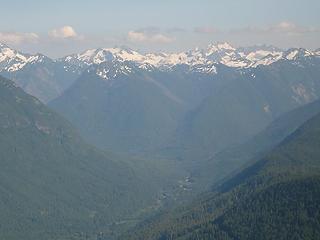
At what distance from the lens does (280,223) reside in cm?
19275

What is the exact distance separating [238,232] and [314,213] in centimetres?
2038

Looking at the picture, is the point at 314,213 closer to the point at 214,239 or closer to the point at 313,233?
the point at 313,233

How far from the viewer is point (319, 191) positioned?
198m

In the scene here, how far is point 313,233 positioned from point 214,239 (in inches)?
1102

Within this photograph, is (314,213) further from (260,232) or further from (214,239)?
(214,239)

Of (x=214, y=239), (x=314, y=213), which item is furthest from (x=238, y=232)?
(x=314, y=213)

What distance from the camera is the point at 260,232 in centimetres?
19200

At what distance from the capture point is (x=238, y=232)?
19750 cm

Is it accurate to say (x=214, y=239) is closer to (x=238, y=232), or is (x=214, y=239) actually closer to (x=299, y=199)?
(x=238, y=232)

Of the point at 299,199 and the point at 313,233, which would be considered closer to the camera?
the point at 313,233

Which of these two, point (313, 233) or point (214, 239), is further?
point (214, 239)

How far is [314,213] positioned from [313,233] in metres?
7.90

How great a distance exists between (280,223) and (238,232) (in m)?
11.6

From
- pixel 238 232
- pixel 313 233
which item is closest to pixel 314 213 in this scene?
pixel 313 233
